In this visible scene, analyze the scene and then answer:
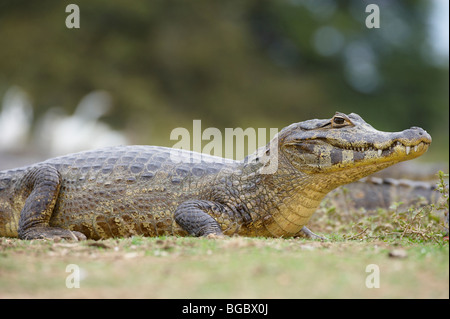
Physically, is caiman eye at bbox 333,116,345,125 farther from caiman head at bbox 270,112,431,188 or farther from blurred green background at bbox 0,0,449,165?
blurred green background at bbox 0,0,449,165

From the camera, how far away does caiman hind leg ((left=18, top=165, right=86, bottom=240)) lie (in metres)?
5.29

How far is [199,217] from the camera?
Result: 4.98 m

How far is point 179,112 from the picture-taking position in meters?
27.8

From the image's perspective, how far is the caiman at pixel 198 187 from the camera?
4.96 m

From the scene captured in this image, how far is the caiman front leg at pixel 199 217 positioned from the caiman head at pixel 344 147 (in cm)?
79

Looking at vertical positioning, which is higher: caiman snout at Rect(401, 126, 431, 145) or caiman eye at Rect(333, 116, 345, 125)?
caiman eye at Rect(333, 116, 345, 125)

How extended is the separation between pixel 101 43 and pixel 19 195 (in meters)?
22.4

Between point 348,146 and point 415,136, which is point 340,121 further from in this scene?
point 415,136

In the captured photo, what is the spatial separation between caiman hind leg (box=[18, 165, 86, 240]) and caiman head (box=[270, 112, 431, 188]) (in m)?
2.12

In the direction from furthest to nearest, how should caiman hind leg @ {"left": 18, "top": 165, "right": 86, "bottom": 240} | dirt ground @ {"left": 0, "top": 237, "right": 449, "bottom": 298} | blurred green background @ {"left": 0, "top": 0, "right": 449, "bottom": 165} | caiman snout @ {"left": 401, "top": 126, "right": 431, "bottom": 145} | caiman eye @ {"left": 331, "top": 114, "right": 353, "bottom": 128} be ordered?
blurred green background @ {"left": 0, "top": 0, "right": 449, "bottom": 165}, caiman hind leg @ {"left": 18, "top": 165, "right": 86, "bottom": 240}, caiman eye @ {"left": 331, "top": 114, "right": 353, "bottom": 128}, caiman snout @ {"left": 401, "top": 126, "right": 431, "bottom": 145}, dirt ground @ {"left": 0, "top": 237, "right": 449, "bottom": 298}

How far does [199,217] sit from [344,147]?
1394mm

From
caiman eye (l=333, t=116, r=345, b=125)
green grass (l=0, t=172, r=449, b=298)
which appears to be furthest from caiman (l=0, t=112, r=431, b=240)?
green grass (l=0, t=172, r=449, b=298)

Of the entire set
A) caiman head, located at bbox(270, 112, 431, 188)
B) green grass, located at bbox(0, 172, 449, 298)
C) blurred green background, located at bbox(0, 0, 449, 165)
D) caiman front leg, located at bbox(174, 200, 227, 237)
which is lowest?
green grass, located at bbox(0, 172, 449, 298)

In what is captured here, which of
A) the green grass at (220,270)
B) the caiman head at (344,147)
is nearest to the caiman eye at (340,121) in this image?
the caiman head at (344,147)
